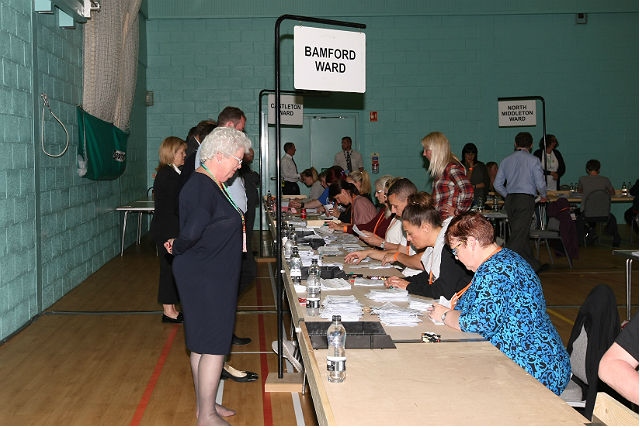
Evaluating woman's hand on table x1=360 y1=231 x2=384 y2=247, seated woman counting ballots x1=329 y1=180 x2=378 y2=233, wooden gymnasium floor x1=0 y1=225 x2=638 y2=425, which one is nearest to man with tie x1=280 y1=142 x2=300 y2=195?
seated woman counting ballots x1=329 y1=180 x2=378 y2=233

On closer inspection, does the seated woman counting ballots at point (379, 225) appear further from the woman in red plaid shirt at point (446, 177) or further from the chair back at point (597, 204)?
the chair back at point (597, 204)

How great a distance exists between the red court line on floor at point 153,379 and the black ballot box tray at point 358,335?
4.96 ft

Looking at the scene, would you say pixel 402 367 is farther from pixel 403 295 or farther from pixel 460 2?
pixel 460 2

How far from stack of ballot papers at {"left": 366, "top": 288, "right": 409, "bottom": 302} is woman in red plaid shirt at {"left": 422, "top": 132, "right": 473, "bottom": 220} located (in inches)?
105

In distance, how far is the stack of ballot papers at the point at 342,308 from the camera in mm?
3238

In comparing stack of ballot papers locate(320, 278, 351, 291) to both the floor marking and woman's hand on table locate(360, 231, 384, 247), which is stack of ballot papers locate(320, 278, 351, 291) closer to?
woman's hand on table locate(360, 231, 384, 247)

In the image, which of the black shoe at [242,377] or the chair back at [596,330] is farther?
the black shoe at [242,377]

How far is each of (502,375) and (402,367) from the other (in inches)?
12.4

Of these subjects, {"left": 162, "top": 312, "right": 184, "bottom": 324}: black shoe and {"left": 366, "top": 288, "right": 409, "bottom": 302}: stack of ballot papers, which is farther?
{"left": 162, "top": 312, "right": 184, "bottom": 324}: black shoe

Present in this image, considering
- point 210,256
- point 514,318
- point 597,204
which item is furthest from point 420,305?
point 597,204

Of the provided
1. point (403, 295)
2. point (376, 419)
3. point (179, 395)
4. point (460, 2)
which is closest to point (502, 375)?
point (376, 419)

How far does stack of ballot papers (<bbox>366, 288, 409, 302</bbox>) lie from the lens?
12.1 feet

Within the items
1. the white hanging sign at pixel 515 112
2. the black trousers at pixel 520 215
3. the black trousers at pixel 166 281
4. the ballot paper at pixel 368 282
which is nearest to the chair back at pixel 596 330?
the ballot paper at pixel 368 282

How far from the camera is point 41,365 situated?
5129 millimetres
